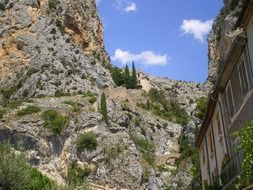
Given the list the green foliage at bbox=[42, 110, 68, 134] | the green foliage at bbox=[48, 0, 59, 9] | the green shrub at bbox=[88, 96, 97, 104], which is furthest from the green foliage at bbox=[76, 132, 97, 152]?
the green foliage at bbox=[48, 0, 59, 9]

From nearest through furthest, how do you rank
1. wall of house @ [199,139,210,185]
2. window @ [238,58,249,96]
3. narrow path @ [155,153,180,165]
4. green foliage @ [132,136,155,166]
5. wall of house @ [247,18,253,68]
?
wall of house @ [247,18,253,68]
window @ [238,58,249,96]
wall of house @ [199,139,210,185]
green foliage @ [132,136,155,166]
narrow path @ [155,153,180,165]

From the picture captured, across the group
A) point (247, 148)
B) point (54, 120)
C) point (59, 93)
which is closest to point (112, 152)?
point (54, 120)

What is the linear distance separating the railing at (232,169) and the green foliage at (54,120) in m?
37.7

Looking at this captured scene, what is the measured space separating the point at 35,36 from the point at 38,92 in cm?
1279

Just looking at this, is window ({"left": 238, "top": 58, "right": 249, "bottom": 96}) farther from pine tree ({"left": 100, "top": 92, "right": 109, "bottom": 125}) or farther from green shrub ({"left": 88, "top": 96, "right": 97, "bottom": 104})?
green shrub ({"left": 88, "top": 96, "right": 97, "bottom": 104})

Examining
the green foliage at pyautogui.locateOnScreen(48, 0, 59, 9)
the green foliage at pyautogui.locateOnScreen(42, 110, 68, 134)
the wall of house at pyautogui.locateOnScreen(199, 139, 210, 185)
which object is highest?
the green foliage at pyautogui.locateOnScreen(48, 0, 59, 9)

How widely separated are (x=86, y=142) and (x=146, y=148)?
1523 cm

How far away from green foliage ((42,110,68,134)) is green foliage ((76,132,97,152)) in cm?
277

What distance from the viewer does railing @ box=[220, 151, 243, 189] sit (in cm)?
1345

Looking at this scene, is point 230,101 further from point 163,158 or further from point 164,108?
point 164,108

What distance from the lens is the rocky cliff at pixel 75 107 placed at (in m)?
51.7

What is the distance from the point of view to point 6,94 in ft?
222

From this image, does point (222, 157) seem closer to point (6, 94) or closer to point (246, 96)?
point (246, 96)

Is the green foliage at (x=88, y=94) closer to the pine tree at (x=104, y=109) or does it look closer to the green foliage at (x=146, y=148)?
the pine tree at (x=104, y=109)
